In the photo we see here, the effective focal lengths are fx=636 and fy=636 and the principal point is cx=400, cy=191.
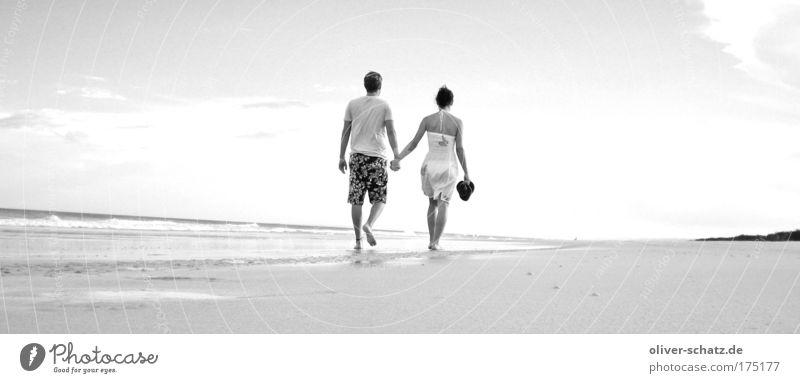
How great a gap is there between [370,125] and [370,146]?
313 millimetres

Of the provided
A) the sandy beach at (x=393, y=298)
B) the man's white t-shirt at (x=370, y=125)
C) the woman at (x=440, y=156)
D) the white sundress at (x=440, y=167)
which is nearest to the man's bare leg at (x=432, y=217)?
the woman at (x=440, y=156)

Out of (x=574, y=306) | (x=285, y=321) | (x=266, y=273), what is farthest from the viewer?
(x=266, y=273)

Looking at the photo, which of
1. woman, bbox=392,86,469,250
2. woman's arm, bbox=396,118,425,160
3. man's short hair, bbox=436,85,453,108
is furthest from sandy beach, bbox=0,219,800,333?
man's short hair, bbox=436,85,453,108

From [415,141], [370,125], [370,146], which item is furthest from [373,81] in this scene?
[415,141]

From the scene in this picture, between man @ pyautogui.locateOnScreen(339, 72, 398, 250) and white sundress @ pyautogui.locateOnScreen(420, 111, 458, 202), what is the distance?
0.56 meters

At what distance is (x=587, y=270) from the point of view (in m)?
6.01

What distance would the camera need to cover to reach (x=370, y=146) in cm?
948

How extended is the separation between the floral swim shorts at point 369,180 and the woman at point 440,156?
25 cm

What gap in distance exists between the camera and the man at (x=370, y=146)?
31.0ft

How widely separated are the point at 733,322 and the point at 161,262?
539cm

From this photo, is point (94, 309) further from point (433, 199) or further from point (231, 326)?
point (433, 199)

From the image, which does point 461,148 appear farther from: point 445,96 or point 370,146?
point 370,146

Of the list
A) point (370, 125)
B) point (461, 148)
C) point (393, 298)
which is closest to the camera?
point (393, 298)
